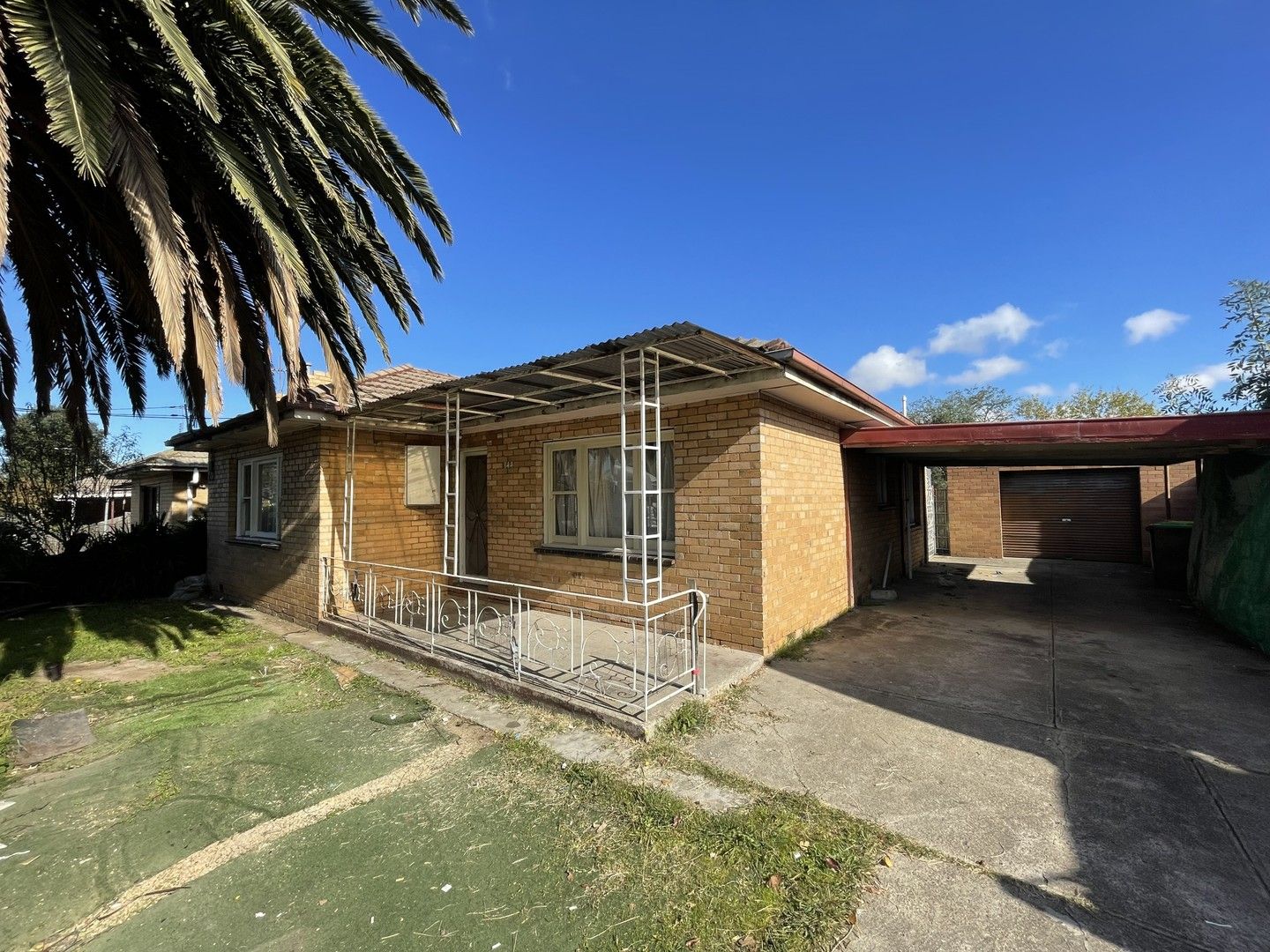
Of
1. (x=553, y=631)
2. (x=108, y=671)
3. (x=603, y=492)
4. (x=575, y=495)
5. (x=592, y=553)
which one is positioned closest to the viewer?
(x=108, y=671)

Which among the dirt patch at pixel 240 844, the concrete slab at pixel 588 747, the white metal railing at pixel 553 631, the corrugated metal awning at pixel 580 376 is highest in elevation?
the corrugated metal awning at pixel 580 376

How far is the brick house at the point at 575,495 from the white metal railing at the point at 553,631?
6 centimetres

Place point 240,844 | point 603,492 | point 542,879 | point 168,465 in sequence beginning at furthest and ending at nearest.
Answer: point 168,465 → point 603,492 → point 240,844 → point 542,879

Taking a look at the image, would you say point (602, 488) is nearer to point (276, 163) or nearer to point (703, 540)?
point (703, 540)

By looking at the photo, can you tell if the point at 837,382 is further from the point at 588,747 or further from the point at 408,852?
the point at 408,852

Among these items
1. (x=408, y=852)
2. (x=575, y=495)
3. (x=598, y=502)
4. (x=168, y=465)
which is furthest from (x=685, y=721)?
(x=168, y=465)

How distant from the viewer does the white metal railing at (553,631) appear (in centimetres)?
444

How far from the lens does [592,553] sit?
22.2 feet

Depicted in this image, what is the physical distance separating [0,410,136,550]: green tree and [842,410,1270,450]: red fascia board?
13.1 metres

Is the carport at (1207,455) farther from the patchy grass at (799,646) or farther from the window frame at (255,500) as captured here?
the window frame at (255,500)

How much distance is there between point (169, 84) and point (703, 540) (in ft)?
19.8

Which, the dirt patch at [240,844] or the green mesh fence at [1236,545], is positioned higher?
the green mesh fence at [1236,545]

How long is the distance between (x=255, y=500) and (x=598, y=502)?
638cm

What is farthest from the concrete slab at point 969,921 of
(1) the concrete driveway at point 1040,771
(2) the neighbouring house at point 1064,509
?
(2) the neighbouring house at point 1064,509
